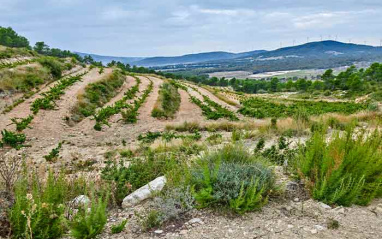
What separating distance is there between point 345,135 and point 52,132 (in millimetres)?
12604

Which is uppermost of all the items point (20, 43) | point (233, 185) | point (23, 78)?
point (20, 43)

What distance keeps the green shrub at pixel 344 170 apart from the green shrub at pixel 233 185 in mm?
614

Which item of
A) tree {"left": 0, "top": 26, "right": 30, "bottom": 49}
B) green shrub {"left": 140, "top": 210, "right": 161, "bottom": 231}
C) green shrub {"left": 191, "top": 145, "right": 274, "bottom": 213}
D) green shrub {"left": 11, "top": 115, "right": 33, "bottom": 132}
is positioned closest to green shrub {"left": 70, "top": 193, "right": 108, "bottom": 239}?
green shrub {"left": 140, "top": 210, "right": 161, "bottom": 231}

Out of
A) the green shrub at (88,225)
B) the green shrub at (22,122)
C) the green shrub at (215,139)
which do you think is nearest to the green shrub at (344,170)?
the green shrub at (88,225)

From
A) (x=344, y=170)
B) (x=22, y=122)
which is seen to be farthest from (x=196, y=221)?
(x=22, y=122)

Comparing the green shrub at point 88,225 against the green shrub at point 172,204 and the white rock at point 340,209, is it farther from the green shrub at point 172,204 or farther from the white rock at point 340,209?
the white rock at point 340,209

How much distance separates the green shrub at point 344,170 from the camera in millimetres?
3938

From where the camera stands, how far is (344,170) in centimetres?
428

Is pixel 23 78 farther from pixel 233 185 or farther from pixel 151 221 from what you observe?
pixel 233 185

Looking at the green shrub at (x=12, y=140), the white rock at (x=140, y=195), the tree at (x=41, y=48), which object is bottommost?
the green shrub at (x=12, y=140)

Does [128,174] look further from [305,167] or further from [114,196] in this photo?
[305,167]

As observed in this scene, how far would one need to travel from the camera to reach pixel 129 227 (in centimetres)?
367

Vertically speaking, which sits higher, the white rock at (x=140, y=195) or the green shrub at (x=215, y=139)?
the white rock at (x=140, y=195)

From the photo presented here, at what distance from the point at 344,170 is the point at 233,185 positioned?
163 cm
